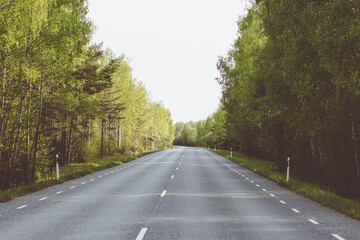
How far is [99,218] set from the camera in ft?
23.0

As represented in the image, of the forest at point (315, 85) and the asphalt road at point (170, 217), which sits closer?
the asphalt road at point (170, 217)

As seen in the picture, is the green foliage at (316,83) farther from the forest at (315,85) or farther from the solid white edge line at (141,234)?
the solid white edge line at (141,234)

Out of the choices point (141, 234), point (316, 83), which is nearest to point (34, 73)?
point (141, 234)

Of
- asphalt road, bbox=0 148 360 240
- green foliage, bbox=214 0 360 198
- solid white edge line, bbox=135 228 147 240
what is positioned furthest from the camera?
green foliage, bbox=214 0 360 198

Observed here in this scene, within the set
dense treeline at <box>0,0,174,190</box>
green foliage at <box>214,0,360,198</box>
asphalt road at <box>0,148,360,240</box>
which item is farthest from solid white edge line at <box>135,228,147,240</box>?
dense treeline at <box>0,0,174,190</box>

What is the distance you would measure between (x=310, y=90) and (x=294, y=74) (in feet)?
2.86

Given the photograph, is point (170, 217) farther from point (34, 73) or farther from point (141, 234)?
point (34, 73)

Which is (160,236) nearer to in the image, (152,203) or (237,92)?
(152,203)

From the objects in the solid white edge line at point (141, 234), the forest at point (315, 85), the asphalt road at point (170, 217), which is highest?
the forest at point (315, 85)

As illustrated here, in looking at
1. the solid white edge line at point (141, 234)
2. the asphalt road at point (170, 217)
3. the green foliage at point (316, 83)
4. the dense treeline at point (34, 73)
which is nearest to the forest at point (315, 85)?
the green foliage at point (316, 83)

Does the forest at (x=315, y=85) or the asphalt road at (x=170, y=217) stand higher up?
the forest at (x=315, y=85)

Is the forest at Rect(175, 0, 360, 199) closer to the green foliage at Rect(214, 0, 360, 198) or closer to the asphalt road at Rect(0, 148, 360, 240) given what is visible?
the green foliage at Rect(214, 0, 360, 198)

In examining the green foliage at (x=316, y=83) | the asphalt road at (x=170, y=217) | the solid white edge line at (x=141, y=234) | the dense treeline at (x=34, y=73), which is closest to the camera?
the solid white edge line at (x=141, y=234)

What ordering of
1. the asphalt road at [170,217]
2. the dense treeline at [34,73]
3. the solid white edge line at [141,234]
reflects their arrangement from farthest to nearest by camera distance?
1. the dense treeline at [34,73]
2. the asphalt road at [170,217]
3. the solid white edge line at [141,234]
